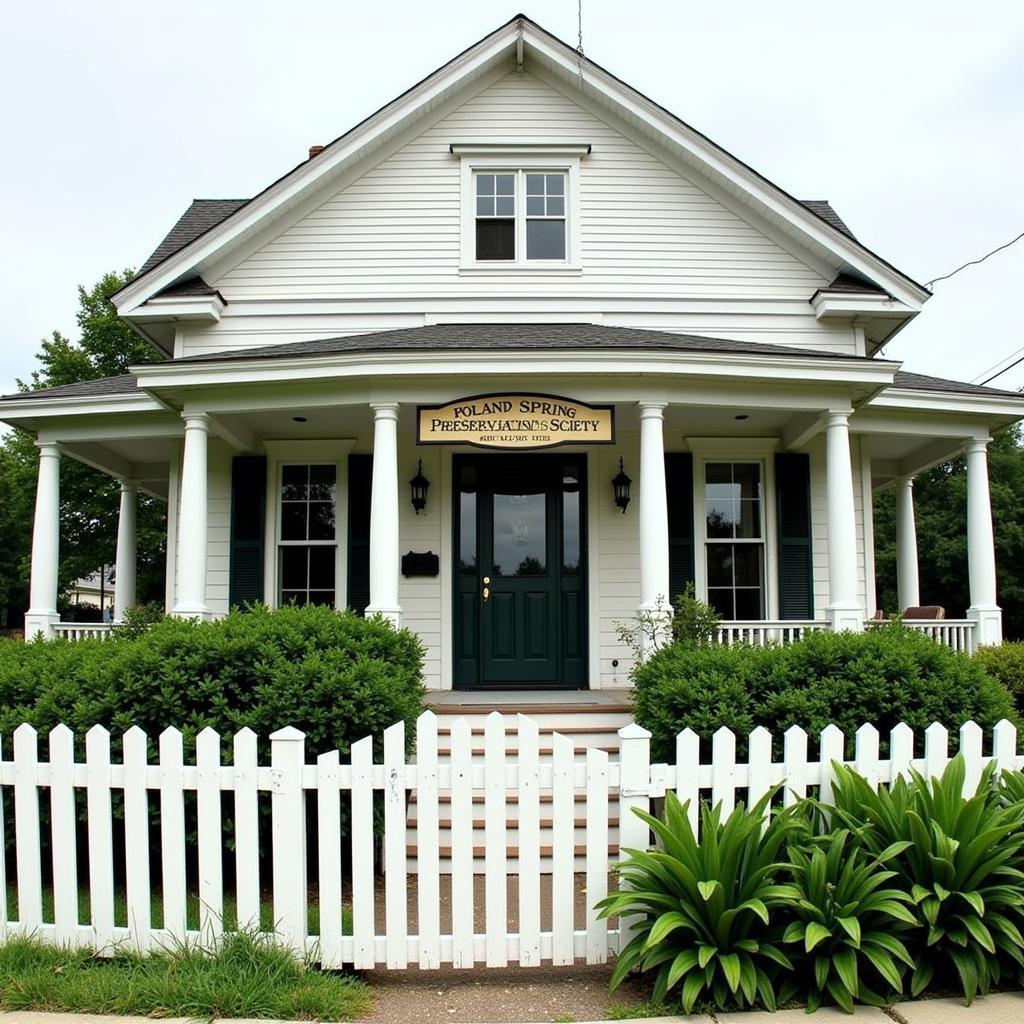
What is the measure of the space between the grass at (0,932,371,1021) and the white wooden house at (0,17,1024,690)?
→ 5.15m

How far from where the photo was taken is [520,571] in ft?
29.0

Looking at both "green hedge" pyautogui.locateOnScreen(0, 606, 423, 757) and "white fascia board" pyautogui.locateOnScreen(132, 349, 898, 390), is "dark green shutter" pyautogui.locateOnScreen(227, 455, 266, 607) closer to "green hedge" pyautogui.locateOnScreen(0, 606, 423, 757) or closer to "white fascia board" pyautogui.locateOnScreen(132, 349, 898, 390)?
"white fascia board" pyautogui.locateOnScreen(132, 349, 898, 390)

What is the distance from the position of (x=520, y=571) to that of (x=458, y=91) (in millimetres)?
5636

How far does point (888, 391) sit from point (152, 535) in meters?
23.1

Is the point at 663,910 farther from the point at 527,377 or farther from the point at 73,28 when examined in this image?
the point at 73,28

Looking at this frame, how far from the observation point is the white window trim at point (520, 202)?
9.45m

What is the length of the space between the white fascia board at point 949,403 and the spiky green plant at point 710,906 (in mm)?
6869

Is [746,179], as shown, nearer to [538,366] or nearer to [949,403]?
[949,403]

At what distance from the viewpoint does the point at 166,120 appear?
2302 centimetres

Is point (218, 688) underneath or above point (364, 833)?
above

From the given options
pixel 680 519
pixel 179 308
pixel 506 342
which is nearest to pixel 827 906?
pixel 506 342

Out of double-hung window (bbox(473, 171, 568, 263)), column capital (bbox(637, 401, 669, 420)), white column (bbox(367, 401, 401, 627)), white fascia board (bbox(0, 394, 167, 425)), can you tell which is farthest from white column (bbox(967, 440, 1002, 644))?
white fascia board (bbox(0, 394, 167, 425))

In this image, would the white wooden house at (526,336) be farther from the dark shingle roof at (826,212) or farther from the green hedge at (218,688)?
the green hedge at (218,688)

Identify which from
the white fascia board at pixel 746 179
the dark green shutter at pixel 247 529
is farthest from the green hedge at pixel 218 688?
the white fascia board at pixel 746 179
